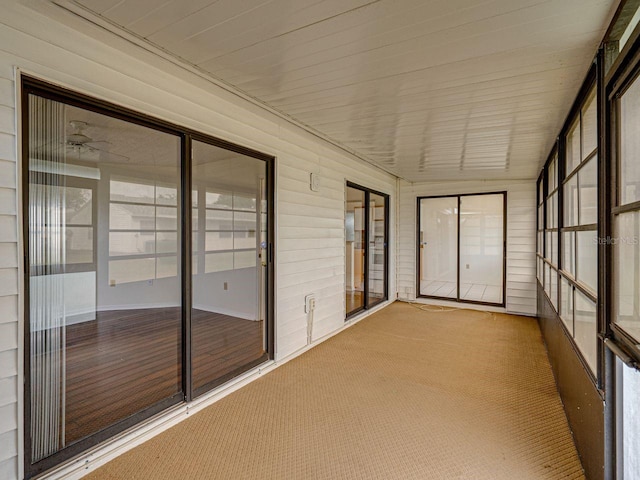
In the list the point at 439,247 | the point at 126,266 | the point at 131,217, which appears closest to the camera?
the point at 131,217

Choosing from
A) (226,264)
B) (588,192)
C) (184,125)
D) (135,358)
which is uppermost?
(184,125)

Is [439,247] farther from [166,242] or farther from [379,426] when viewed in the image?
[166,242]

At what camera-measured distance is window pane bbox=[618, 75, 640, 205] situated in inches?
49.0

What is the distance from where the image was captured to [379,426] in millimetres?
2258

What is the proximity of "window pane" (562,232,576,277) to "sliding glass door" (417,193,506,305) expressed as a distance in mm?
3210

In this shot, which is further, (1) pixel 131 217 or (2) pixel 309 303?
(2) pixel 309 303

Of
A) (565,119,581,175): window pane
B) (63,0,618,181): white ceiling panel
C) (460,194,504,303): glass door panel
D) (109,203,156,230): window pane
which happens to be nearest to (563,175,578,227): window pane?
(565,119,581,175): window pane

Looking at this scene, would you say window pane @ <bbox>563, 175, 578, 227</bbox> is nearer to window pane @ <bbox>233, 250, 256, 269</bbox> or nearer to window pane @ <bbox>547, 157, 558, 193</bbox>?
window pane @ <bbox>547, 157, 558, 193</bbox>

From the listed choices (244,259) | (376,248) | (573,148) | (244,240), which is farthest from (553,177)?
(244,259)

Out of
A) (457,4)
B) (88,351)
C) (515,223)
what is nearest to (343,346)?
(88,351)

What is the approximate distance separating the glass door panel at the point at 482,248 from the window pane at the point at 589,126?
12.9 ft

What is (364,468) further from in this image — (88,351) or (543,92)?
(543,92)

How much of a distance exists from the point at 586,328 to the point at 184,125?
2855 millimetres

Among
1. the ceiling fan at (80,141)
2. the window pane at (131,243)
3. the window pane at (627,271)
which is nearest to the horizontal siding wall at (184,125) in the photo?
Answer: the ceiling fan at (80,141)
